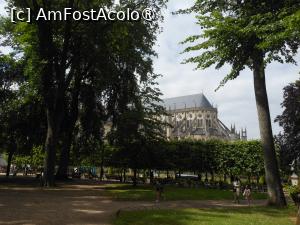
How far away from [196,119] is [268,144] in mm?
104833

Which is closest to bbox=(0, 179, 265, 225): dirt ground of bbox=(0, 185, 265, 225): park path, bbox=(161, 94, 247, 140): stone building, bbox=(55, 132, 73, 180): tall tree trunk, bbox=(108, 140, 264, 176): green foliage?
bbox=(0, 185, 265, 225): park path

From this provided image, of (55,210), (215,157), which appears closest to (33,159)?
(215,157)

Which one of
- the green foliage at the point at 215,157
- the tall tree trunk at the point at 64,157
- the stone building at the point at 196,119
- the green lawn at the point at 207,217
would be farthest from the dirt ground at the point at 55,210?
the stone building at the point at 196,119

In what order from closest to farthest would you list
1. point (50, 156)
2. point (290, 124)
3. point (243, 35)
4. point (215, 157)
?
point (243, 35) → point (50, 156) → point (290, 124) → point (215, 157)

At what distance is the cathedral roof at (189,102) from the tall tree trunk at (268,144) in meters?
104

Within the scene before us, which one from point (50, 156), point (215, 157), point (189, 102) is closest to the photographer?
point (50, 156)

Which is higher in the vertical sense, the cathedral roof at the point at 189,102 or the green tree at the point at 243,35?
the cathedral roof at the point at 189,102

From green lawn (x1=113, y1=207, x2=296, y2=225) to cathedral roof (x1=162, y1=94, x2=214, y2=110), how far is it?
4237 inches

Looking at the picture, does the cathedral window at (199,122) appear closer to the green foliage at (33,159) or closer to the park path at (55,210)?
the green foliage at (33,159)

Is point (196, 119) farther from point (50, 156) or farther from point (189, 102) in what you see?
point (50, 156)

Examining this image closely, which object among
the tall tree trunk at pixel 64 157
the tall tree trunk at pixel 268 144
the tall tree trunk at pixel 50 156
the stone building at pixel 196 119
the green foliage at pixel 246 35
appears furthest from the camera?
the stone building at pixel 196 119

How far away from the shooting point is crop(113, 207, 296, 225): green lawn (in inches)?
649

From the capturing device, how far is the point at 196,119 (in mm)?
128250

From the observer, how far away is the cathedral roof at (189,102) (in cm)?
12875
